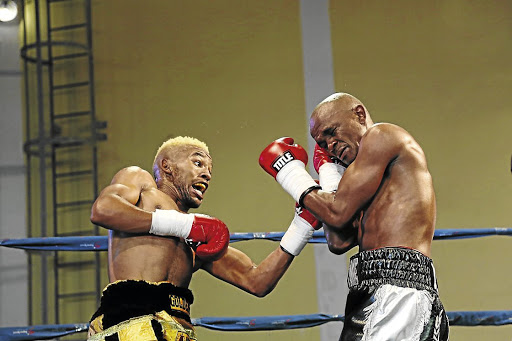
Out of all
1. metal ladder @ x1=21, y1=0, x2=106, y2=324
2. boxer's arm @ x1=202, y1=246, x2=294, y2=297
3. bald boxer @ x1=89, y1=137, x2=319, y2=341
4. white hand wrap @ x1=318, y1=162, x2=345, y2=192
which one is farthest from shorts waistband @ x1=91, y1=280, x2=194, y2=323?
metal ladder @ x1=21, y1=0, x2=106, y2=324

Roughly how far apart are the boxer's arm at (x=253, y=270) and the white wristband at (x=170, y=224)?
15.3 inches

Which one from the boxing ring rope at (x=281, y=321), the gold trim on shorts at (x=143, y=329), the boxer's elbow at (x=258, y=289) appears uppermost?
the boxer's elbow at (x=258, y=289)

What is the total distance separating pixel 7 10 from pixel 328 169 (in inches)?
163

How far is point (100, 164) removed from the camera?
5.69 meters

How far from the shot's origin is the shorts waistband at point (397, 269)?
6.69ft

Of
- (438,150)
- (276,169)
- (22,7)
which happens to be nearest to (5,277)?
(22,7)

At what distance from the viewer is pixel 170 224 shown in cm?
239

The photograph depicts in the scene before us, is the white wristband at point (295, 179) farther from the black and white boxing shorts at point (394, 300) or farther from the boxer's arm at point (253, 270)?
the boxer's arm at point (253, 270)

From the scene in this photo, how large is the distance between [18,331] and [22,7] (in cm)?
376

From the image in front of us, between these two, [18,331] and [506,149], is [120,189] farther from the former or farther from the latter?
[506,149]

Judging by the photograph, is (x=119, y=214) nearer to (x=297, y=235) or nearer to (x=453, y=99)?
(x=297, y=235)

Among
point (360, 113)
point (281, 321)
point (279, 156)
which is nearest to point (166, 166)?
point (279, 156)

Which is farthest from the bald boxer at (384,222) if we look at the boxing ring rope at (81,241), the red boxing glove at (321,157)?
the boxing ring rope at (81,241)

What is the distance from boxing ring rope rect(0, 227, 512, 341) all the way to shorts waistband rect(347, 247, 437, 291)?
96 centimetres
